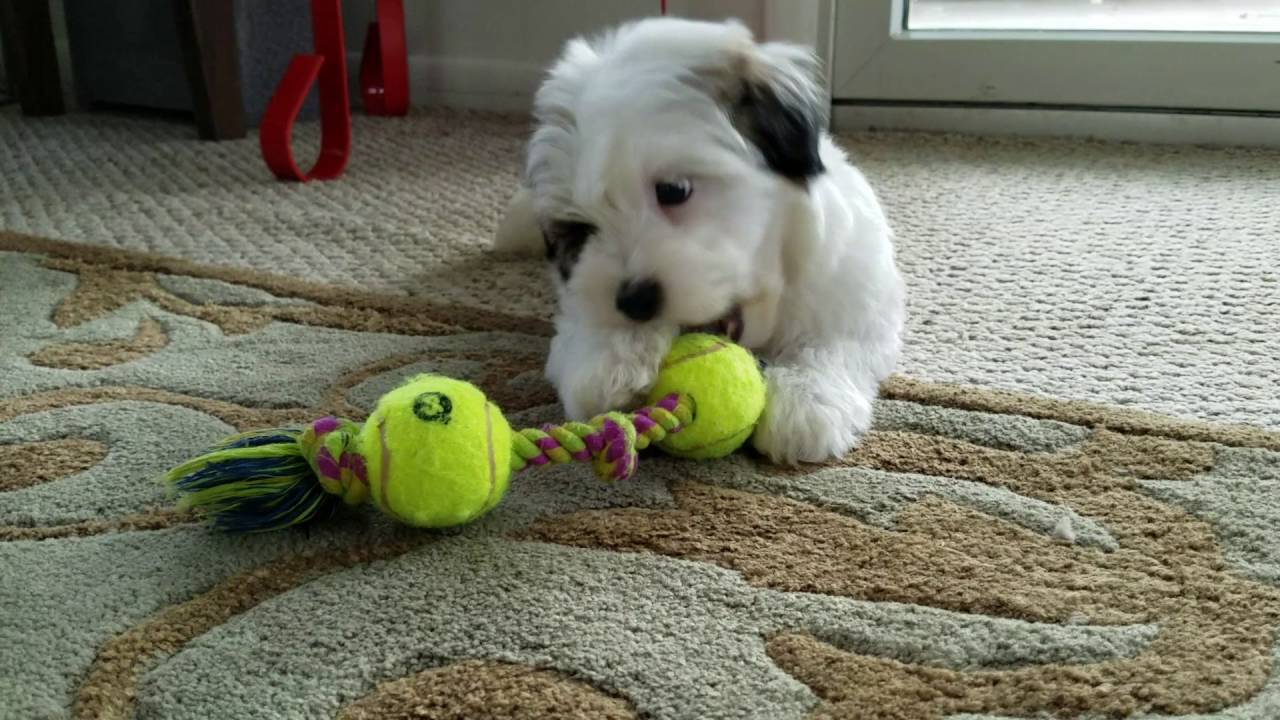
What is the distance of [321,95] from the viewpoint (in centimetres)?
242

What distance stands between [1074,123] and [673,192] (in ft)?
5.74

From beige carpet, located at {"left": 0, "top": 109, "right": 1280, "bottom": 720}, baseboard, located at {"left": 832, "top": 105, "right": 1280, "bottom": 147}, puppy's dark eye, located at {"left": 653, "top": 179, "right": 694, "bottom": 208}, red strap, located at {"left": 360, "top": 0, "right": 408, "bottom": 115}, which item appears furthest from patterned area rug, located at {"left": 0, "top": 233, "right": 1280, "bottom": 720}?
red strap, located at {"left": 360, "top": 0, "right": 408, "bottom": 115}

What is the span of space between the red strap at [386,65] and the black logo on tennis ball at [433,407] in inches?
89.8

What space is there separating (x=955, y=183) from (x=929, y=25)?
64 cm

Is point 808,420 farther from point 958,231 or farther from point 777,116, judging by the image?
point 958,231

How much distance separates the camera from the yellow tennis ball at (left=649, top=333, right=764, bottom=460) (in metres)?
1.08

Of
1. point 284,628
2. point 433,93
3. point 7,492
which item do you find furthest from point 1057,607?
point 433,93

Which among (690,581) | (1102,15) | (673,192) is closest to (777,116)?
(673,192)

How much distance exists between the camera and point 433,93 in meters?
3.26

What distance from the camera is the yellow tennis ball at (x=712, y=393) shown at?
1075 millimetres

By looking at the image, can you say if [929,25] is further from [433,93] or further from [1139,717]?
[1139,717]

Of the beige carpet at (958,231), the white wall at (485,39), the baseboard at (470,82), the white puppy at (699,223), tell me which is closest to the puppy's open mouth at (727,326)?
the white puppy at (699,223)

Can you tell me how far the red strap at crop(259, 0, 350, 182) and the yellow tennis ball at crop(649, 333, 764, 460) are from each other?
4.88 ft

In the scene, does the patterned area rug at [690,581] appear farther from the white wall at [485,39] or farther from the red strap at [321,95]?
the white wall at [485,39]
